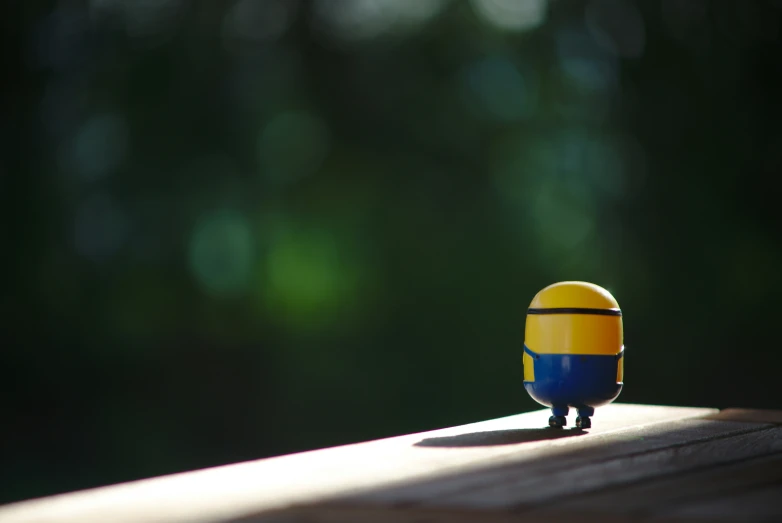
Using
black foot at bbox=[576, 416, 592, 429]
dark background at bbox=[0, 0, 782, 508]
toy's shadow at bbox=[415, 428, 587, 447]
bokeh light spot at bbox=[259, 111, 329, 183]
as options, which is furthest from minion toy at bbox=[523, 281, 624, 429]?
bokeh light spot at bbox=[259, 111, 329, 183]

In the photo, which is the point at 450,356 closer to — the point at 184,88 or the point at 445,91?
the point at 445,91

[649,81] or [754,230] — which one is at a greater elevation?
[649,81]

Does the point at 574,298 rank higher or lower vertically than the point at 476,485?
higher

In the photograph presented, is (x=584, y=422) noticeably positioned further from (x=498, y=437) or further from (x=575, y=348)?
(x=498, y=437)

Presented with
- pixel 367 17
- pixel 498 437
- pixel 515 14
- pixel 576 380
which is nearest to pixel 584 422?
pixel 576 380

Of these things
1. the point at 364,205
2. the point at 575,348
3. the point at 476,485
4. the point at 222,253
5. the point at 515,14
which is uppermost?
the point at 515,14

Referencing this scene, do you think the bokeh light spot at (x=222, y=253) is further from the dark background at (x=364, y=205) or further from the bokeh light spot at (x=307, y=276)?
the bokeh light spot at (x=307, y=276)

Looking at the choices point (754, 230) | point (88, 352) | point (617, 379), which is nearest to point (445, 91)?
point (754, 230)
